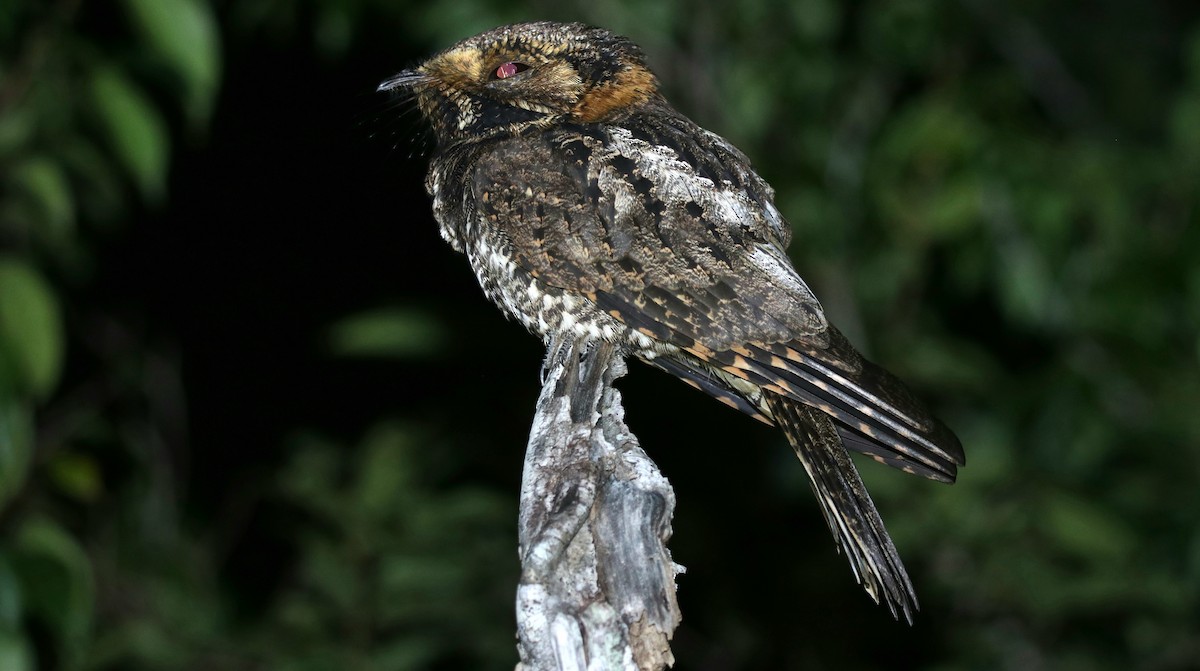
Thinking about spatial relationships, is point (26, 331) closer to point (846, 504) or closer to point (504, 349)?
point (846, 504)

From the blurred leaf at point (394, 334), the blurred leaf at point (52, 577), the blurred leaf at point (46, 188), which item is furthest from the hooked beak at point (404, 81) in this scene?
the blurred leaf at point (394, 334)

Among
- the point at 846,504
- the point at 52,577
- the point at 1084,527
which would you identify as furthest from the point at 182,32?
Answer: the point at 1084,527

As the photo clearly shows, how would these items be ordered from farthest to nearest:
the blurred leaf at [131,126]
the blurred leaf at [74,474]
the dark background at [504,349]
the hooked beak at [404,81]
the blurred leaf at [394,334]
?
the blurred leaf at [394,334] → the dark background at [504,349] → the blurred leaf at [74,474] → the hooked beak at [404,81] → the blurred leaf at [131,126]

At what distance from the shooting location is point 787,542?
4434 millimetres

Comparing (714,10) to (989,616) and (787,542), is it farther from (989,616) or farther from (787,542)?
(989,616)

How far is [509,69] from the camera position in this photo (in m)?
2.16

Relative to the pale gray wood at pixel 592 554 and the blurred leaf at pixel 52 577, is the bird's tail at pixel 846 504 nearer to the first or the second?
the pale gray wood at pixel 592 554

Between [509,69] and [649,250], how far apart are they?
497 millimetres

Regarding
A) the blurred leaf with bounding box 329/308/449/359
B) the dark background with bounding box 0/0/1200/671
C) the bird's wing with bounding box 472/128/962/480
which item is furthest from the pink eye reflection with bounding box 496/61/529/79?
the blurred leaf with bounding box 329/308/449/359

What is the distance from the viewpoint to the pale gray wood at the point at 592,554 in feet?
4.34

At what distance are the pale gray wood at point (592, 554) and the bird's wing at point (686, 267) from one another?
0.26m

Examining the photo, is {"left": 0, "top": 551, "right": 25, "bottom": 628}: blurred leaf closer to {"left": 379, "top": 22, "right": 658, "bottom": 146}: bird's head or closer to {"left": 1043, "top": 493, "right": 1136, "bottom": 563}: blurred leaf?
{"left": 379, "top": 22, "right": 658, "bottom": 146}: bird's head

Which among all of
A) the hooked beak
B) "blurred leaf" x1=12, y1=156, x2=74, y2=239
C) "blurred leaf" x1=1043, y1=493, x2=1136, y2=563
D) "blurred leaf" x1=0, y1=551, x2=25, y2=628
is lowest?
"blurred leaf" x1=0, y1=551, x2=25, y2=628

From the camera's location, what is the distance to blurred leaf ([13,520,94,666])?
1.96 metres
